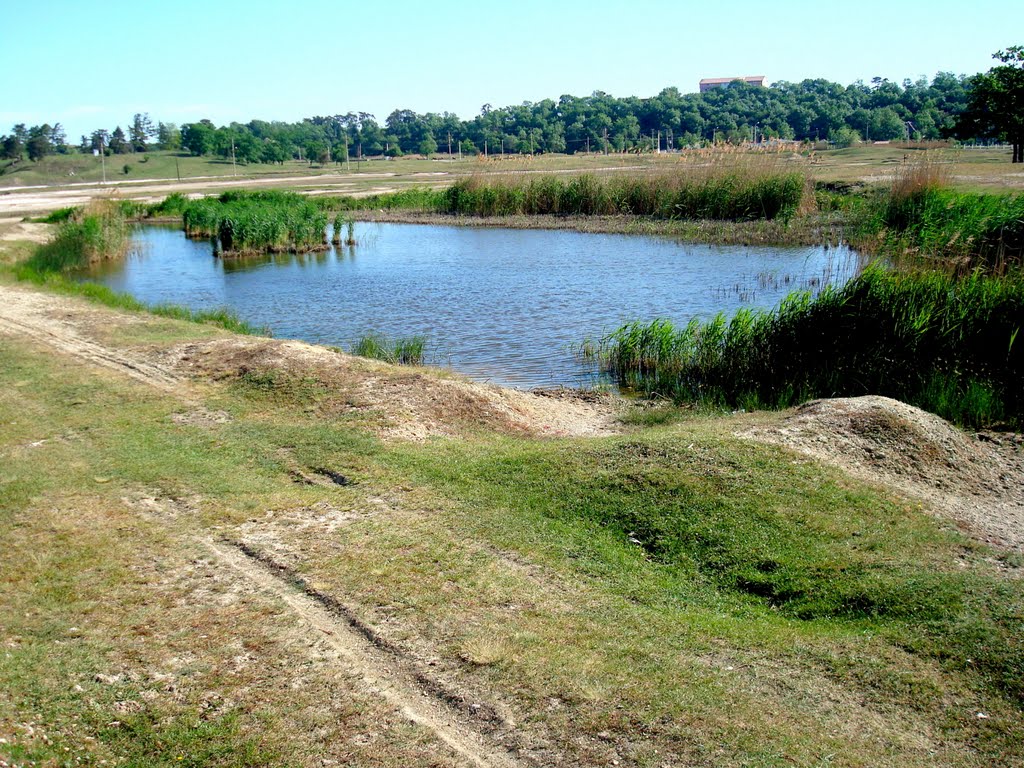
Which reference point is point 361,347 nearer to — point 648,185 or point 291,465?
point 291,465

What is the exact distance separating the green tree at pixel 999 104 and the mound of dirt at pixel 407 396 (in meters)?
35.9

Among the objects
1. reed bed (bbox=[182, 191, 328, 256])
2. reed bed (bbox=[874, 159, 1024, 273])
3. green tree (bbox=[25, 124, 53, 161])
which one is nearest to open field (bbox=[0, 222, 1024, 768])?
reed bed (bbox=[874, 159, 1024, 273])

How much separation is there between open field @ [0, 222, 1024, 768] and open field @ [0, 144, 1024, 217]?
60.2 feet

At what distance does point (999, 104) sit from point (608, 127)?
78.1 meters

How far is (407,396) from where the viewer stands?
33.0 ft

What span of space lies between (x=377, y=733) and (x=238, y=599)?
1767 mm

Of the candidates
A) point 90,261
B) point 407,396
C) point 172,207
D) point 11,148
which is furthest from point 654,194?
point 11,148

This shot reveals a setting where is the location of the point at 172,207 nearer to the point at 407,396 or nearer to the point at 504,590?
the point at 407,396

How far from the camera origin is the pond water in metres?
16.6

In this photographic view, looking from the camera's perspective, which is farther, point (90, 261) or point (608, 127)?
point (608, 127)

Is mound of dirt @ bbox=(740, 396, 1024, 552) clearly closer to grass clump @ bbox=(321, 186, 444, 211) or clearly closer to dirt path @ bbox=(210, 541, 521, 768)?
dirt path @ bbox=(210, 541, 521, 768)

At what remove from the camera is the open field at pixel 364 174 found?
122 ft

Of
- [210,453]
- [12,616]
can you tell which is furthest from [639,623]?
[210,453]

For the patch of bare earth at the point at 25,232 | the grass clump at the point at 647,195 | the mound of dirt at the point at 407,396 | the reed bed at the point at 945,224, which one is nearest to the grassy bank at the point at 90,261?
the patch of bare earth at the point at 25,232
